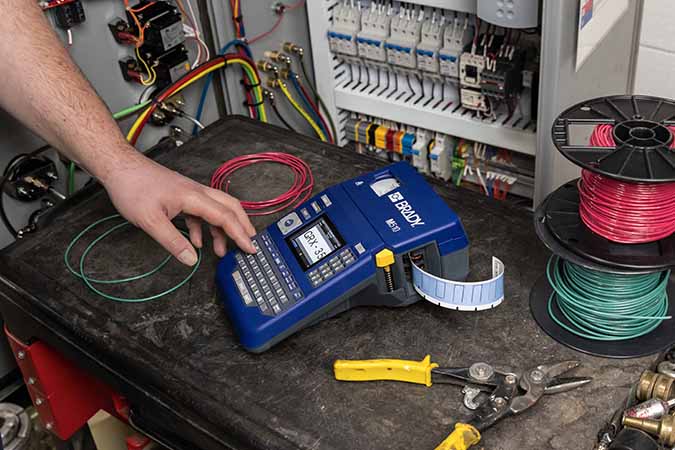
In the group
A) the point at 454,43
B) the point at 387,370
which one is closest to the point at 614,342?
the point at 387,370

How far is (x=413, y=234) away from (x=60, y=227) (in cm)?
68

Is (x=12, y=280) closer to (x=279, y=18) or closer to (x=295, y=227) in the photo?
(x=295, y=227)

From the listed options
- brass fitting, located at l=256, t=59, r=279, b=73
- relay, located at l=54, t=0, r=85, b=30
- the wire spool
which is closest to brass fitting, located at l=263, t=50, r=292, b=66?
brass fitting, located at l=256, t=59, r=279, b=73

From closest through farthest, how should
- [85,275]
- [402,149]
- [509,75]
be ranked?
[85,275] < [509,75] < [402,149]

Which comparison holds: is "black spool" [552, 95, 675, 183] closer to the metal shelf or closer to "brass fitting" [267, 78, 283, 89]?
the metal shelf

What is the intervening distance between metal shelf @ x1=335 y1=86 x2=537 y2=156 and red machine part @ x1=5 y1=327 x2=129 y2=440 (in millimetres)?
831

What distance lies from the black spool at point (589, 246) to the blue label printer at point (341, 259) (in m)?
0.13

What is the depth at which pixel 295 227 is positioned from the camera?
118 centimetres

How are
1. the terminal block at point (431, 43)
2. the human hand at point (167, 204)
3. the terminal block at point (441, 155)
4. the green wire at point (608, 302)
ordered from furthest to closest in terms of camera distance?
Result: the terminal block at point (441, 155) → the terminal block at point (431, 43) → the human hand at point (167, 204) → the green wire at point (608, 302)

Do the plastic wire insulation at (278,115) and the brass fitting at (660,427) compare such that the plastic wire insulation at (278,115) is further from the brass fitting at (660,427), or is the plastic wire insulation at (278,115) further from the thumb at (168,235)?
the brass fitting at (660,427)

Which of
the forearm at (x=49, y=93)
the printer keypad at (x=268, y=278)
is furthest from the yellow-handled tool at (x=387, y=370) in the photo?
the forearm at (x=49, y=93)

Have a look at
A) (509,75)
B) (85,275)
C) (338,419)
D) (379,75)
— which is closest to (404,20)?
(379,75)

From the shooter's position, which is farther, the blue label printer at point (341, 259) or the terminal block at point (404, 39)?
the terminal block at point (404, 39)

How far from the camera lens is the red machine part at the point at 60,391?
1.35m
